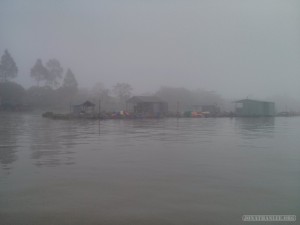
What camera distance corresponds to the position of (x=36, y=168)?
313 inches

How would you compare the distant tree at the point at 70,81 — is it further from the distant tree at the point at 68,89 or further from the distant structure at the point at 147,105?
the distant structure at the point at 147,105

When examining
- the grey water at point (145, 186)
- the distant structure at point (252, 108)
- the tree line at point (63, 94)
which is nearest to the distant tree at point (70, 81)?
the tree line at point (63, 94)

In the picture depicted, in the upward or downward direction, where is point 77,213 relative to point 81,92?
downward

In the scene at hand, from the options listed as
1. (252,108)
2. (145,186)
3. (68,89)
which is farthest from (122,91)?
(145,186)

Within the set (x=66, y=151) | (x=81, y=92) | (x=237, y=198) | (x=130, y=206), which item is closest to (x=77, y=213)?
(x=130, y=206)

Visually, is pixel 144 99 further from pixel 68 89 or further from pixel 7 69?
pixel 7 69

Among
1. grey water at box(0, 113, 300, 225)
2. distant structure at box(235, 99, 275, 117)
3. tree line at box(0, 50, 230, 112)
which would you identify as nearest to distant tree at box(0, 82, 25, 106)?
tree line at box(0, 50, 230, 112)

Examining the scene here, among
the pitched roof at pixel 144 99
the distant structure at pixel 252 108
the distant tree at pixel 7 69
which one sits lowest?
the distant structure at pixel 252 108

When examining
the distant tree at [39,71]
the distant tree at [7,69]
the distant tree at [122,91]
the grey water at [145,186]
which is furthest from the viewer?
the distant tree at [122,91]

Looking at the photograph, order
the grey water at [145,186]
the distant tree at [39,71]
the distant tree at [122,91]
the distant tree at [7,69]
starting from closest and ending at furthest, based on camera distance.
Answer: the grey water at [145,186] < the distant tree at [7,69] < the distant tree at [39,71] < the distant tree at [122,91]

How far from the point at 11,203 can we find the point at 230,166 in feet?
17.6

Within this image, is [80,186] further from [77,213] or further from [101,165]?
[101,165]

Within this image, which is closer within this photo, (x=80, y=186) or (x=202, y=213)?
(x=202, y=213)

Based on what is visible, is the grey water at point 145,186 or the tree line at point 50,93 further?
the tree line at point 50,93
